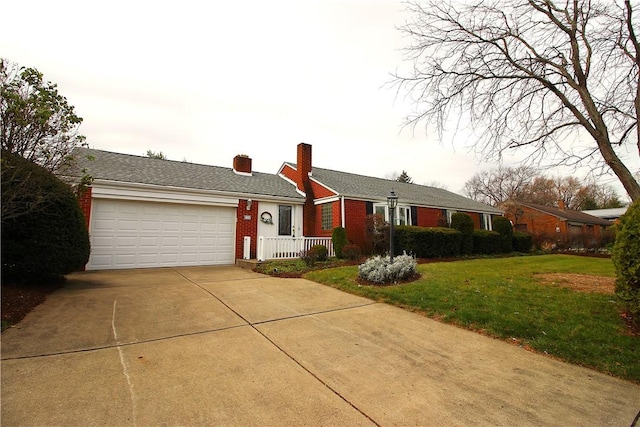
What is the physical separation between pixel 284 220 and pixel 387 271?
708 cm

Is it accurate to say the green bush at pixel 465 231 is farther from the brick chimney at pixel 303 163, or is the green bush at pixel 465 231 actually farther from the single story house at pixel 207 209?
the brick chimney at pixel 303 163

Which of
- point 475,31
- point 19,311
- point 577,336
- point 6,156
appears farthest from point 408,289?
point 6,156

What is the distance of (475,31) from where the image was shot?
689 cm

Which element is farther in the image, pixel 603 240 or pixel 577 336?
pixel 603 240

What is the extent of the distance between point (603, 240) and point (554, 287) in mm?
18494

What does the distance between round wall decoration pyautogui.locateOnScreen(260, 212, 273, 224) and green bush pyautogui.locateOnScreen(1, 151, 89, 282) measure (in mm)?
6703

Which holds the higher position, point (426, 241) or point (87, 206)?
point (87, 206)

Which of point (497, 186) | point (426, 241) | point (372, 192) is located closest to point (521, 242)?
point (426, 241)

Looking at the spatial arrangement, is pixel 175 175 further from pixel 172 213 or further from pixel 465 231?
pixel 465 231

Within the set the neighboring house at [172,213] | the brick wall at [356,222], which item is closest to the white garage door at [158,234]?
the neighboring house at [172,213]

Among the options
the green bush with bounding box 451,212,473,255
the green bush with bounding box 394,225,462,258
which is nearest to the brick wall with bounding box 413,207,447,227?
the green bush with bounding box 451,212,473,255

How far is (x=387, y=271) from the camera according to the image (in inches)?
286

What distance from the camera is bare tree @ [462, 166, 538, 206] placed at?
3812 cm

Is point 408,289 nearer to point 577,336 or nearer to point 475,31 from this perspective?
point 577,336
